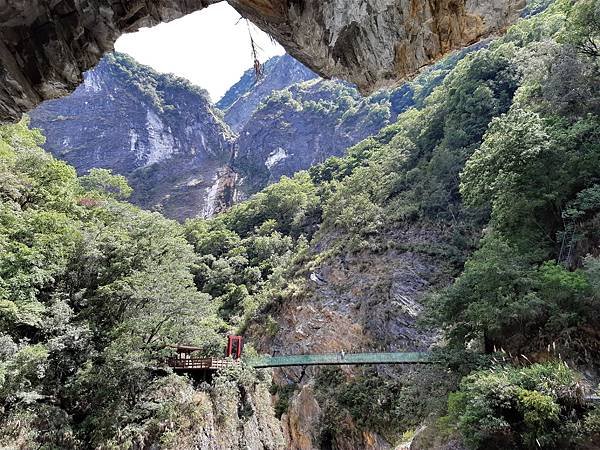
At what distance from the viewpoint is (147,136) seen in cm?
5934

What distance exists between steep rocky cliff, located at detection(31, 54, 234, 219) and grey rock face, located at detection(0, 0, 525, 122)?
163 ft

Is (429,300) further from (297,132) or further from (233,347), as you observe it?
(297,132)

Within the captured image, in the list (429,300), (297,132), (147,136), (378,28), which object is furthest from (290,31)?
(147,136)

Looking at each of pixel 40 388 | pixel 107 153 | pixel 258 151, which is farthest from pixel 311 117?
pixel 40 388

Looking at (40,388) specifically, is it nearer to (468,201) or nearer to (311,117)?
(468,201)

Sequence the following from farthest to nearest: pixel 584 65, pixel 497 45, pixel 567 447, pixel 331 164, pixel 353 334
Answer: pixel 331 164
pixel 497 45
pixel 353 334
pixel 584 65
pixel 567 447

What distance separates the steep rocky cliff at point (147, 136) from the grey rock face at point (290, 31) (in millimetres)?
49688

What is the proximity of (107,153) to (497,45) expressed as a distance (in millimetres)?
49837

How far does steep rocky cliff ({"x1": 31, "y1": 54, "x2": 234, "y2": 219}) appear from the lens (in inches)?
2160

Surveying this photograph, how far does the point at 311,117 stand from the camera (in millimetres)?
60188

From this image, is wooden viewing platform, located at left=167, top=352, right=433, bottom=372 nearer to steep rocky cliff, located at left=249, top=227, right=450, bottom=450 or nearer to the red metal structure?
the red metal structure

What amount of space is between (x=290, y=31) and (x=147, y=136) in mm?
60817

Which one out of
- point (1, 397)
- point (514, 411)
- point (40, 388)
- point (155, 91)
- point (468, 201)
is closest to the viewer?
point (514, 411)

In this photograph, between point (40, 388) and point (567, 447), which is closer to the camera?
point (567, 447)
